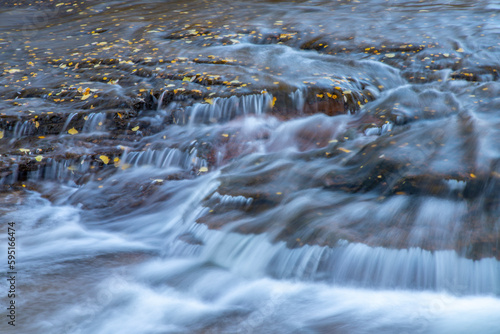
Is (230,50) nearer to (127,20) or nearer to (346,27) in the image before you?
A: (346,27)

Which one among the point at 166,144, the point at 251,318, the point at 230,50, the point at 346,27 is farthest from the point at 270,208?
the point at 346,27

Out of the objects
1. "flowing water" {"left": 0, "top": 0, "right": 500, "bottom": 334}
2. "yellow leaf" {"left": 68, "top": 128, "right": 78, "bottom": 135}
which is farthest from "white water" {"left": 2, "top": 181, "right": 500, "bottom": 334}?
"yellow leaf" {"left": 68, "top": 128, "right": 78, "bottom": 135}

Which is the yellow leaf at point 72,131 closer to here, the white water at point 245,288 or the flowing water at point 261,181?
the flowing water at point 261,181

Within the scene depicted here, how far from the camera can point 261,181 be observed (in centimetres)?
601

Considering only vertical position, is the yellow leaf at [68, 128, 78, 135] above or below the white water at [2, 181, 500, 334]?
above

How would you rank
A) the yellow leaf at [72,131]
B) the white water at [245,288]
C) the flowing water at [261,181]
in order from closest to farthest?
the white water at [245,288]
the flowing water at [261,181]
the yellow leaf at [72,131]

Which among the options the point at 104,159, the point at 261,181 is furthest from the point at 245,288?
the point at 104,159

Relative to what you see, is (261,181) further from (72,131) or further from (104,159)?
(72,131)

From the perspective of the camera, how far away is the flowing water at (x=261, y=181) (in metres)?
4.32

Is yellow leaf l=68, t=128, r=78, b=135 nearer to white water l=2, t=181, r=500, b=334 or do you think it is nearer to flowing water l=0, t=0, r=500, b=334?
flowing water l=0, t=0, r=500, b=334

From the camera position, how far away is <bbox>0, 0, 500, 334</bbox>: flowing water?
432 cm

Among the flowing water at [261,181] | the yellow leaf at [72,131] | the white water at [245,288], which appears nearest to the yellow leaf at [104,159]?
the flowing water at [261,181]

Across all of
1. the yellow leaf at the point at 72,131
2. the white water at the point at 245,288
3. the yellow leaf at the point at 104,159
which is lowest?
the white water at the point at 245,288

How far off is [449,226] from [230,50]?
22.2 ft
